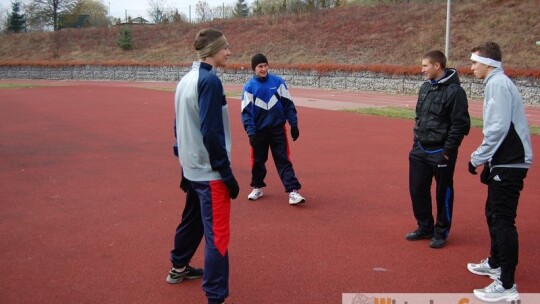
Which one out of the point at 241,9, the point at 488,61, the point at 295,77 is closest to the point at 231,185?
the point at 488,61

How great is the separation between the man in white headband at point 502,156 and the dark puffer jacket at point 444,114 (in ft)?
2.48

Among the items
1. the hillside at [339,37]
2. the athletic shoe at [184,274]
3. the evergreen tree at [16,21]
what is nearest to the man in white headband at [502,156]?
the athletic shoe at [184,274]

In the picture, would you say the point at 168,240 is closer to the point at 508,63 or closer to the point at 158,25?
the point at 508,63

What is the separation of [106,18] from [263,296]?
6951cm

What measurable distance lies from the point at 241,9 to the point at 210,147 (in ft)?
202

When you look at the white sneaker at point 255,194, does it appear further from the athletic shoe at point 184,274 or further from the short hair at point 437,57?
the short hair at point 437,57

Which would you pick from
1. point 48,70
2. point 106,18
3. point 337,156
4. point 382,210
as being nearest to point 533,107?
point 337,156

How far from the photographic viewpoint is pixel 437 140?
16.4 feet

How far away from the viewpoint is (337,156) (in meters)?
10.0

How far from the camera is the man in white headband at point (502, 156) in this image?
3.89m

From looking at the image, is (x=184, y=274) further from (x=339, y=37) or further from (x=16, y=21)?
(x=16, y=21)

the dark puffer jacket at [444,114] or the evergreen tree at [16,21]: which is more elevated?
the evergreen tree at [16,21]

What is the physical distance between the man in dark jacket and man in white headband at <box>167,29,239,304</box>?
2164 millimetres

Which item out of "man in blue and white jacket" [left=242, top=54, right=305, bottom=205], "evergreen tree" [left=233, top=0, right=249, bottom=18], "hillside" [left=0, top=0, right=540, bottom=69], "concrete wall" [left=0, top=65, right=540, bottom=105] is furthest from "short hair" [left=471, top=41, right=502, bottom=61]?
"evergreen tree" [left=233, top=0, right=249, bottom=18]
